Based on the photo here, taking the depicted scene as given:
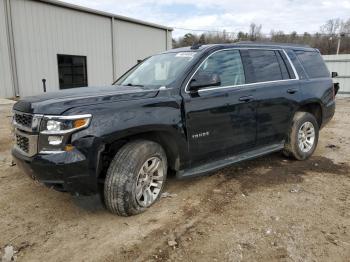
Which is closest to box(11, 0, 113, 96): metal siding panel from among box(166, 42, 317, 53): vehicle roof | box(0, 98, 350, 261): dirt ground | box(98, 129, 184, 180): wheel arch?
box(0, 98, 350, 261): dirt ground

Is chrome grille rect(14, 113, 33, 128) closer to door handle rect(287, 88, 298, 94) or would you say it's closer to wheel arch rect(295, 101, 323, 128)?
door handle rect(287, 88, 298, 94)

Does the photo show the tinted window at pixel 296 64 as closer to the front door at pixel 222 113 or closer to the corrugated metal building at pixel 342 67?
the front door at pixel 222 113

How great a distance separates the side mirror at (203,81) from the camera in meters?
3.62

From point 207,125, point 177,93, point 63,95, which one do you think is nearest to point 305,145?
point 207,125

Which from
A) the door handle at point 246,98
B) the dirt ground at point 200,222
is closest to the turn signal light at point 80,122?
the dirt ground at point 200,222

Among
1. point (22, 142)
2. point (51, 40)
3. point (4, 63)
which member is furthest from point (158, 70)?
point (51, 40)

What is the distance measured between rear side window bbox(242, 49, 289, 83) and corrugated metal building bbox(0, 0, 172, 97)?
451 inches

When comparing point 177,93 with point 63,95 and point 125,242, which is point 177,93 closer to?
point 63,95

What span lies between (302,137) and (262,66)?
5.13 feet

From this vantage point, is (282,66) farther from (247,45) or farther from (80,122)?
(80,122)

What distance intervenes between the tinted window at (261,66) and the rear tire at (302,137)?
0.83 m

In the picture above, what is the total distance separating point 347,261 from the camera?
8.56ft

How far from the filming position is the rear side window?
14.5 ft

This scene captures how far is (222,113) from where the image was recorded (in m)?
3.94
